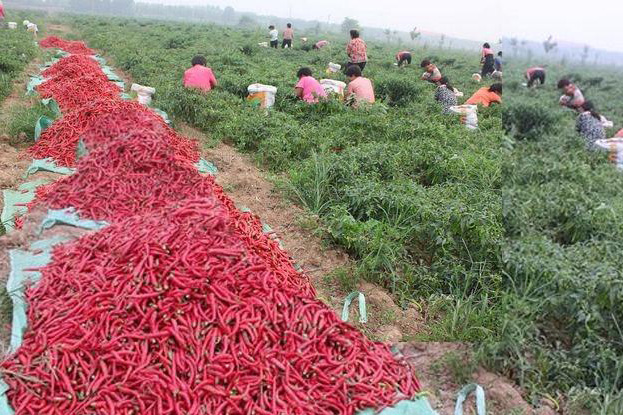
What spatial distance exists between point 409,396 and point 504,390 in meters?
0.64

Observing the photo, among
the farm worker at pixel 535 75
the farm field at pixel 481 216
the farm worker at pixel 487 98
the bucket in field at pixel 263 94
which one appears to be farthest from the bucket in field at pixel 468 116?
the farm worker at pixel 535 75

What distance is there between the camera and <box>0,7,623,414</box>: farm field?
3.38m

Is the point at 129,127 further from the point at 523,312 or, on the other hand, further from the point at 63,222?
the point at 523,312

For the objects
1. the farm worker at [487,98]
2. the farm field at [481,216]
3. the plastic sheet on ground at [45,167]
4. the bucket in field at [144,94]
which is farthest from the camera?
the farm worker at [487,98]

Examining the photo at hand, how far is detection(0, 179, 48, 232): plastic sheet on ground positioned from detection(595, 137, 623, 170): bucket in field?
7.15 metres

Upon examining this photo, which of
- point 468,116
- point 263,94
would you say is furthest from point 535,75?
point 263,94

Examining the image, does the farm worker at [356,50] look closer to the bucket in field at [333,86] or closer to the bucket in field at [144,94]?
the bucket in field at [333,86]

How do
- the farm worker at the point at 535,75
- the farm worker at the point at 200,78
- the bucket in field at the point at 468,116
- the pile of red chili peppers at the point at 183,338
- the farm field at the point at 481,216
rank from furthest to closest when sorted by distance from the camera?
the farm worker at the point at 200,78 < the bucket in field at the point at 468,116 < the farm field at the point at 481,216 < the pile of red chili peppers at the point at 183,338 < the farm worker at the point at 535,75

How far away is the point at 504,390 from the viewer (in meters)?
3.16

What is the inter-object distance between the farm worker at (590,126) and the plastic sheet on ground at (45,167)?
644 cm

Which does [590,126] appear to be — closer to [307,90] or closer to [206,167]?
[307,90]

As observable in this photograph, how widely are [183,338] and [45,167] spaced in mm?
4024

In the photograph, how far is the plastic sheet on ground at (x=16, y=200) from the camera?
4.66 metres

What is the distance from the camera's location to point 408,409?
288 centimetres
